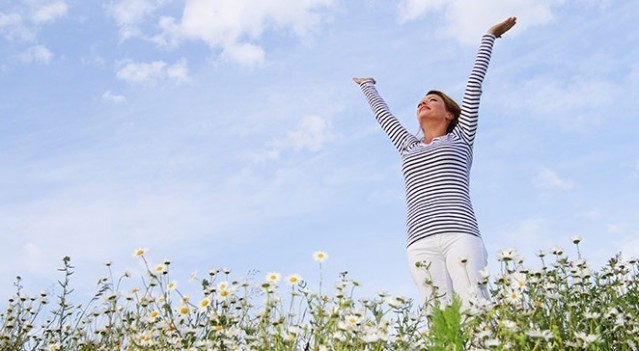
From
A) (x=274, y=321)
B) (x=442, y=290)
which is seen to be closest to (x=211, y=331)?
(x=274, y=321)

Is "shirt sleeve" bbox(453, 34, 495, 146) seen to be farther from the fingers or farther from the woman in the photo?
the fingers

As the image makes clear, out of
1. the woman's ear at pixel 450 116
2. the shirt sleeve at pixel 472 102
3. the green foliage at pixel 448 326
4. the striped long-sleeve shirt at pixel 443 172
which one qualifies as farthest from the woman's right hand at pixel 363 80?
the green foliage at pixel 448 326

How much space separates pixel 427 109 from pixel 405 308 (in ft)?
8.75

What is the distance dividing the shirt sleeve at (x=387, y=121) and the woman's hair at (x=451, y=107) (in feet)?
1.38

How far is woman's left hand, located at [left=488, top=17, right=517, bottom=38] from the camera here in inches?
304

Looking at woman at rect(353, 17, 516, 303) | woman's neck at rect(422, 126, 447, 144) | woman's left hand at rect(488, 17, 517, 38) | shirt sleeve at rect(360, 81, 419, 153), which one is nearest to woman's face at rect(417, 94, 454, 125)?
woman at rect(353, 17, 516, 303)

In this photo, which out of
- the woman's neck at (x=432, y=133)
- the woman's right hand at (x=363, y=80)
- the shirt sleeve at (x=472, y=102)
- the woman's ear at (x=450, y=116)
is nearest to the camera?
the shirt sleeve at (x=472, y=102)

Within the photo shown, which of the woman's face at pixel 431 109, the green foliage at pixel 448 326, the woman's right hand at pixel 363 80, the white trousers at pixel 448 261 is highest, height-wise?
the woman's right hand at pixel 363 80

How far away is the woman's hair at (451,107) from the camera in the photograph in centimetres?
739

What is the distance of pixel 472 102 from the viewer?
6977 millimetres

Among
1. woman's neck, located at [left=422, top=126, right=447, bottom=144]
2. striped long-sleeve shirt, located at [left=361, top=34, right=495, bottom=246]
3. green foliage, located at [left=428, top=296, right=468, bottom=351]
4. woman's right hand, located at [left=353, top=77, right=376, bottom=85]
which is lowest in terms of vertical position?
green foliage, located at [left=428, top=296, right=468, bottom=351]

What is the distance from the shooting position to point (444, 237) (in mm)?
6070

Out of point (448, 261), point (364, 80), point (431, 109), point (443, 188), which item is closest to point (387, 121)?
point (431, 109)

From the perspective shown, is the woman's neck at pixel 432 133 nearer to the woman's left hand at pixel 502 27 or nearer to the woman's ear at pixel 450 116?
the woman's ear at pixel 450 116
